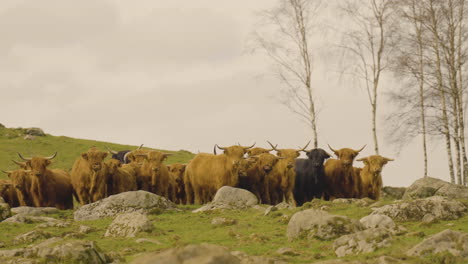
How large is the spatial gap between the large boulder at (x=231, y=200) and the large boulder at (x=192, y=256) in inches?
544

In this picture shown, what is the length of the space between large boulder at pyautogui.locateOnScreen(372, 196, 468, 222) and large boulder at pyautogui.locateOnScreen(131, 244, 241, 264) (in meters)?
9.71

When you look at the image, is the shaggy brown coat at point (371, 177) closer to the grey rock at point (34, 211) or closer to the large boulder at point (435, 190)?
the large boulder at point (435, 190)

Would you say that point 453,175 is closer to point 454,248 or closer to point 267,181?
point 267,181

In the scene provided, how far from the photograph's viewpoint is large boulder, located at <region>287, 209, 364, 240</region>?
1374 centimetres

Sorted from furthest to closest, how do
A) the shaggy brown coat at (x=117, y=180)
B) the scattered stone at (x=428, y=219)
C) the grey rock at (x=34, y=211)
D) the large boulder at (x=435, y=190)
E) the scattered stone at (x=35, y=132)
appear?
the scattered stone at (x=35, y=132)
the large boulder at (x=435, y=190)
the shaggy brown coat at (x=117, y=180)
the grey rock at (x=34, y=211)
the scattered stone at (x=428, y=219)

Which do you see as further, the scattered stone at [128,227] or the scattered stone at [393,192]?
the scattered stone at [393,192]

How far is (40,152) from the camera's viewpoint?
52781 millimetres

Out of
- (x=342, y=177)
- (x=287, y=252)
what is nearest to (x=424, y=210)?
(x=287, y=252)

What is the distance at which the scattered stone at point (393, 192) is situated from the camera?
31247mm

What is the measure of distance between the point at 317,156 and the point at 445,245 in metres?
15.3

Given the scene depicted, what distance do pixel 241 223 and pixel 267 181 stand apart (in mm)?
8822

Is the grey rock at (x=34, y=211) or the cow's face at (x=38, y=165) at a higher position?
the cow's face at (x=38, y=165)

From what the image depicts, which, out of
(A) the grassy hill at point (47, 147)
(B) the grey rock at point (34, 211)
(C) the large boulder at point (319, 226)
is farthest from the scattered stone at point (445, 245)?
(A) the grassy hill at point (47, 147)

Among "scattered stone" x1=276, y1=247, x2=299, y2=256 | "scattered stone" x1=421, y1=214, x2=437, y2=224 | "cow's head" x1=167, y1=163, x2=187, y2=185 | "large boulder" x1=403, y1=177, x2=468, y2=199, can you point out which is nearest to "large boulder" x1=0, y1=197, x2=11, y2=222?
"cow's head" x1=167, y1=163, x2=187, y2=185
